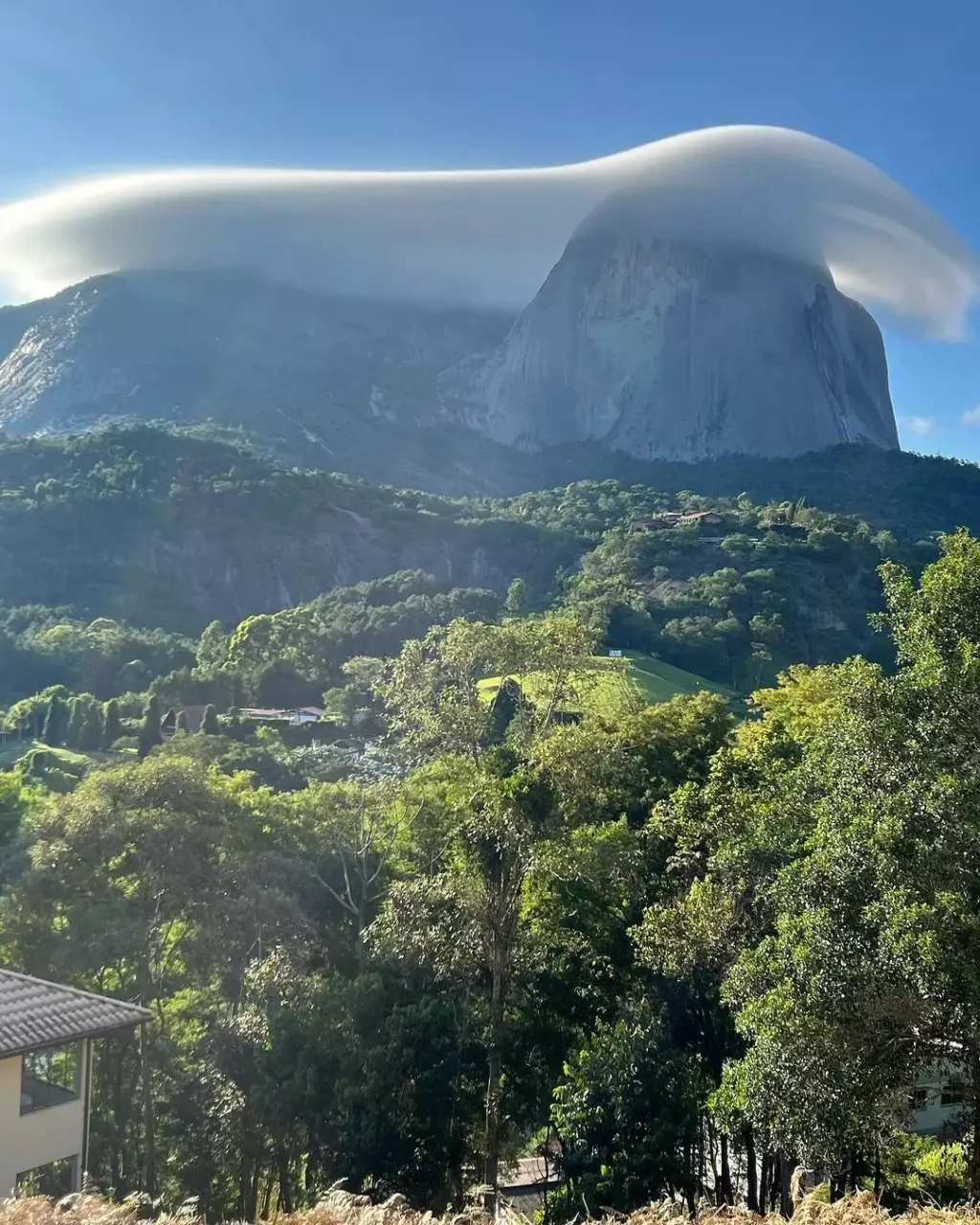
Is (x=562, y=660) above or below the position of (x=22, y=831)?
above

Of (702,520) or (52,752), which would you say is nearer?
(52,752)

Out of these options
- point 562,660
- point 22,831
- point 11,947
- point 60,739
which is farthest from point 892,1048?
point 60,739

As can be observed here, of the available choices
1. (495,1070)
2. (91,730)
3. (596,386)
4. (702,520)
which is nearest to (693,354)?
(596,386)

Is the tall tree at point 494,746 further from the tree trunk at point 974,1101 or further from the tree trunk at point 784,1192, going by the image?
the tree trunk at point 974,1101

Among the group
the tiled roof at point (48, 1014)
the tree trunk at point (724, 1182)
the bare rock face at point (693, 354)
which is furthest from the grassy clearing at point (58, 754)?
the bare rock face at point (693, 354)

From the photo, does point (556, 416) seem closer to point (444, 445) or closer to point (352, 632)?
point (444, 445)

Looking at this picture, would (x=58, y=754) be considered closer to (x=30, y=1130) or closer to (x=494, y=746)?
(x=494, y=746)

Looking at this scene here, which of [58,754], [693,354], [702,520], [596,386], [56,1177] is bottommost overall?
[56,1177]
